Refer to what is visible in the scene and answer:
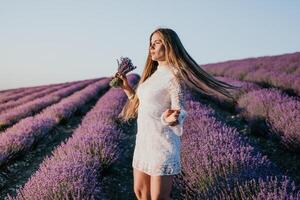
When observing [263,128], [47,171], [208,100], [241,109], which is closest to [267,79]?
[208,100]

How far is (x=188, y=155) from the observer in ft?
14.4

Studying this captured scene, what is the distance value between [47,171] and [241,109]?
5201mm

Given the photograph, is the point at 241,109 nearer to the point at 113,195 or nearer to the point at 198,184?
the point at 113,195

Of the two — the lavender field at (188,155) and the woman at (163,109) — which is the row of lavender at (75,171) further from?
the woman at (163,109)

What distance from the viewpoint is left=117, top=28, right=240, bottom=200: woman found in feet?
8.40

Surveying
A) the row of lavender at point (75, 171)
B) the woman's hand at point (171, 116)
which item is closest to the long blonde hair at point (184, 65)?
the woman's hand at point (171, 116)

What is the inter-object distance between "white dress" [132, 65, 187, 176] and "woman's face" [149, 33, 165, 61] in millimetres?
56

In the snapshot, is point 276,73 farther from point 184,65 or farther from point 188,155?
point 184,65

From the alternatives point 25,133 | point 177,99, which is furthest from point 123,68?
point 25,133

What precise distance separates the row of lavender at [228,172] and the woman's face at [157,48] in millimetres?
939

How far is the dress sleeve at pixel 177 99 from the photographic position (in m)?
2.47

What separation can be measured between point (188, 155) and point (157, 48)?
6.28 ft

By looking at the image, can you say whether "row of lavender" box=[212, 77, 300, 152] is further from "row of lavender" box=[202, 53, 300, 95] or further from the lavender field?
"row of lavender" box=[202, 53, 300, 95]

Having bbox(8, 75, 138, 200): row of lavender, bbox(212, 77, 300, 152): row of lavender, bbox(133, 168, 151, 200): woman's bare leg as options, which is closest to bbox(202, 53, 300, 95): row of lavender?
bbox(212, 77, 300, 152): row of lavender
